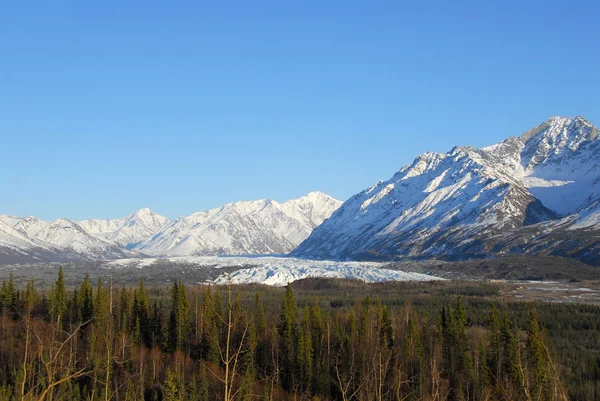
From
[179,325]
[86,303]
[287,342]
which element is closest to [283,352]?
[287,342]

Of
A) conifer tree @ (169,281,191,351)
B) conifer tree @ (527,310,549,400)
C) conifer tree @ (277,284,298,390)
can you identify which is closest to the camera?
conifer tree @ (527,310,549,400)

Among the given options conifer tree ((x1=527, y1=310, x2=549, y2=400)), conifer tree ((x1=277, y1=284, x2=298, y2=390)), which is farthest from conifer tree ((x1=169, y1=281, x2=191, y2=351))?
conifer tree ((x1=527, y1=310, x2=549, y2=400))

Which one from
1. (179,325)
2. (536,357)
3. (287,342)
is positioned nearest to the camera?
(536,357)

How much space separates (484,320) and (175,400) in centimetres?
10086

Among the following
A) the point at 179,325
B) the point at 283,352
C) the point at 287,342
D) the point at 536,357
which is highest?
the point at 179,325

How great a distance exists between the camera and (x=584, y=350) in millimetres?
114812

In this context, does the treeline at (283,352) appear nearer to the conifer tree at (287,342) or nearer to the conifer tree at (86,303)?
the conifer tree at (287,342)

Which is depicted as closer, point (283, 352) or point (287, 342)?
point (283, 352)

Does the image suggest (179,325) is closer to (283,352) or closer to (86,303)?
(283,352)

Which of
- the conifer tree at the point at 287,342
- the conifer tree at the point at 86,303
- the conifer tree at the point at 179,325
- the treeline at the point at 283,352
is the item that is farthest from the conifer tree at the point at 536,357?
the conifer tree at the point at 86,303

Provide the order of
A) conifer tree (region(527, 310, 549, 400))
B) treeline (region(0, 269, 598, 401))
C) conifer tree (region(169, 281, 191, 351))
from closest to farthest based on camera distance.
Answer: conifer tree (region(527, 310, 549, 400)) → treeline (region(0, 269, 598, 401)) → conifer tree (region(169, 281, 191, 351))

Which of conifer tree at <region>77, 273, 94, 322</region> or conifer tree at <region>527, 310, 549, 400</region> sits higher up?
conifer tree at <region>77, 273, 94, 322</region>

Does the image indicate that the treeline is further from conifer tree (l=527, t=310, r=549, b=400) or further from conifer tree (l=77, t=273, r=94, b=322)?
conifer tree (l=77, t=273, r=94, b=322)

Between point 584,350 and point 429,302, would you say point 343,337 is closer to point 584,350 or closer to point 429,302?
point 584,350
